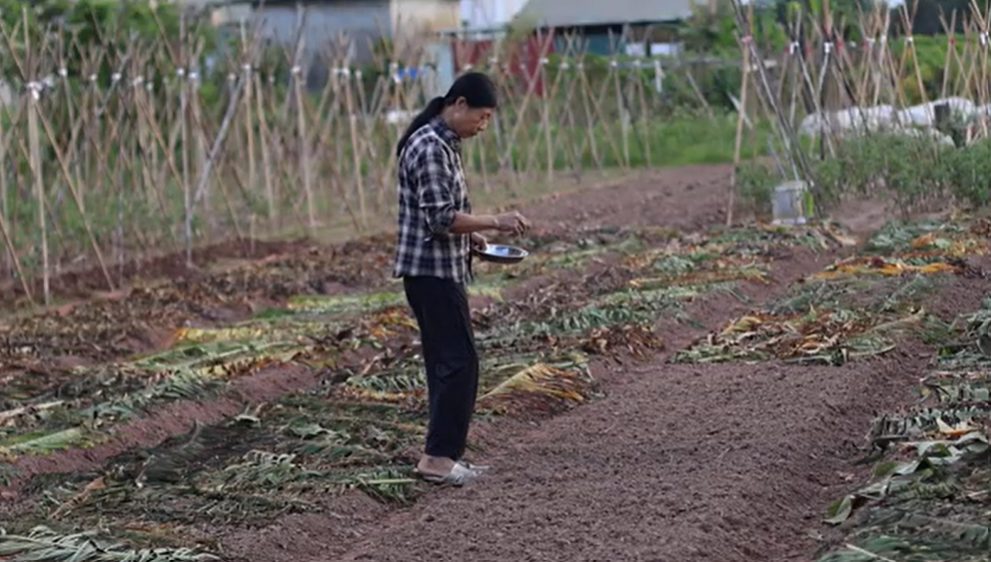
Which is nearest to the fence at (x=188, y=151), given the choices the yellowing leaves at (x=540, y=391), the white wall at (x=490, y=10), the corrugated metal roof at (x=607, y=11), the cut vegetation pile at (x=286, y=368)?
the cut vegetation pile at (x=286, y=368)

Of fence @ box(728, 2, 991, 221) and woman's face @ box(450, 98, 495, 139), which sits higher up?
woman's face @ box(450, 98, 495, 139)

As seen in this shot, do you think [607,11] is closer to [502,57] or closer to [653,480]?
[502,57]

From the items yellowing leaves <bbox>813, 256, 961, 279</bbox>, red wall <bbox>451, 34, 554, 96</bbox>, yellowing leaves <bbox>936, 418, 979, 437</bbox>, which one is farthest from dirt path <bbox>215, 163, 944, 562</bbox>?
red wall <bbox>451, 34, 554, 96</bbox>

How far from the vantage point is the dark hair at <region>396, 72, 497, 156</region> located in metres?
7.07

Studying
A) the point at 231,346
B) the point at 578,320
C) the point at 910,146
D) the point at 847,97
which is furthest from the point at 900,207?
the point at 231,346

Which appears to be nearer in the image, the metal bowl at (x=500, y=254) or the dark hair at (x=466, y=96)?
the dark hair at (x=466, y=96)

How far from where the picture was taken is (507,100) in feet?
83.3

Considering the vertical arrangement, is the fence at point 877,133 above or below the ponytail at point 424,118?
below

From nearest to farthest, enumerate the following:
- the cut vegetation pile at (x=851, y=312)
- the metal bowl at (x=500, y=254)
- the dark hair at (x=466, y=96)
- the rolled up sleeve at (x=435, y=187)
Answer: the rolled up sleeve at (x=435, y=187) → the dark hair at (x=466, y=96) → the metal bowl at (x=500, y=254) → the cut vegetation pile at (x=851, y=312)

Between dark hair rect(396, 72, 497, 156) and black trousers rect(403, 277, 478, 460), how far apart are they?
0.62 metres

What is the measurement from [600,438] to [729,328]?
2854 mm

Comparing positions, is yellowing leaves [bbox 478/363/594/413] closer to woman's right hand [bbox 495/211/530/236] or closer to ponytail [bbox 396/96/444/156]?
woman's right hand [bbox 495/211/530/236]

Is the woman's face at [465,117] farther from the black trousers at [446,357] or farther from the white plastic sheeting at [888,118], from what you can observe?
the white plastic sheeting at [888,118]

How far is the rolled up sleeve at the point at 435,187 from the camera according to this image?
6.94m
